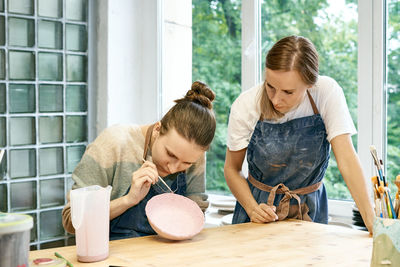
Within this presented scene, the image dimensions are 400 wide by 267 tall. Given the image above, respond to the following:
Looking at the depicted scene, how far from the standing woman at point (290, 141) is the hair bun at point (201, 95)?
8.1 inches

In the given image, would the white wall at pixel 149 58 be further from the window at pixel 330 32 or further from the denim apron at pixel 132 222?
the denim apron at pixel 132 222

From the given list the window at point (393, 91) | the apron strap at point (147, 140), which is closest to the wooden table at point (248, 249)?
the apron strap at point (147, 140)

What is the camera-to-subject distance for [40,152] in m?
2.91

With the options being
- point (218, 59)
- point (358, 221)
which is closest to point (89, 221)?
point (358, 221)

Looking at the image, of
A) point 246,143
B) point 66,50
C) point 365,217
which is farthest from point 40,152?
point 365,217

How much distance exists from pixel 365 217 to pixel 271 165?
44 cm

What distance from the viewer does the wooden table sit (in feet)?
4.36

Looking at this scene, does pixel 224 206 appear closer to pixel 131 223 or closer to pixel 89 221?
pixel 131 223

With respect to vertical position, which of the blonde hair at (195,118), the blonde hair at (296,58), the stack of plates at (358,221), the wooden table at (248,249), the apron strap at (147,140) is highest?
the blonde hair at (296,58)

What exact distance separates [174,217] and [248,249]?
0.97 ft

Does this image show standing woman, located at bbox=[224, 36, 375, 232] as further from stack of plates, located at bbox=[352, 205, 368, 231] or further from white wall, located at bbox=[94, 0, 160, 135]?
white wall, located at bbox=[94, 0, 160, 135]

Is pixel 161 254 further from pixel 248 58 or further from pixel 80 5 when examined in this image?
pixel 80 5

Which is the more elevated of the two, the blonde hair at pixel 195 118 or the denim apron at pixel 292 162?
the blonde hair at pixel 195 118

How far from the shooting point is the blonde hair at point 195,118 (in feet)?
5.79
